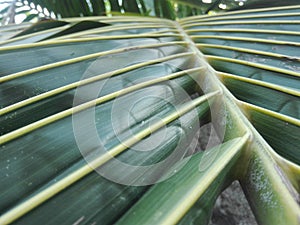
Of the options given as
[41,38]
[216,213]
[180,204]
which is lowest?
[216,213]

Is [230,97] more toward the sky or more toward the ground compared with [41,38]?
more toward the ground

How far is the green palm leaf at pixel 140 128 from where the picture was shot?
1.22 feet

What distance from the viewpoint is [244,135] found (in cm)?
48

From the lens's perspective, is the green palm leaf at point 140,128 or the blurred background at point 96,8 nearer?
the green palm leaf at point 140,128

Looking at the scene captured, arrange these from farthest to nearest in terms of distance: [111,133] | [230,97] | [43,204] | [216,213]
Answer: [216,213], [230,97], [111,133], [43,204]

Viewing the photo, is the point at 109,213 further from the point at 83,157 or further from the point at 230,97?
the point at 230,97

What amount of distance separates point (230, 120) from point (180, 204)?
203 mm

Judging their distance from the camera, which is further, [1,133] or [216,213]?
[216,213]

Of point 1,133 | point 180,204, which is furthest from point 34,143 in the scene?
point 180,204

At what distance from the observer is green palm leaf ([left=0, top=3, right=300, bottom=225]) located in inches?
14.7

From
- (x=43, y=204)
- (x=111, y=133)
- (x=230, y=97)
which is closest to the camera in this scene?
(x=43, y=204)

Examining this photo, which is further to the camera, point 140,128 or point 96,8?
point 96,8

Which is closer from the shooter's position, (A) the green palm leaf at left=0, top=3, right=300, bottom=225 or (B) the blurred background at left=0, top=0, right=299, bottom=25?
(A) the green palm leaf at left=0, top=3, right=300, bottom=225

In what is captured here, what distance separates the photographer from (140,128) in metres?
0.48
